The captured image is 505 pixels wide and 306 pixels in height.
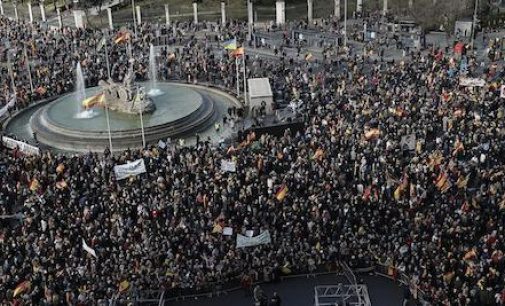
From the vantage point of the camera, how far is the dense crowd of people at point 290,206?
74.0ft

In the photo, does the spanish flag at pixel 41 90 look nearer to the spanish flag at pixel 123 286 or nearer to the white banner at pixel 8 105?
the white banner at pixel 8 105

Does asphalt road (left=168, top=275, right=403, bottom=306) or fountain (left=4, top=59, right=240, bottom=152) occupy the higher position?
fountain (left=4, top=59, right=240, bottom=152)

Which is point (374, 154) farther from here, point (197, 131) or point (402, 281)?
point (197, 131)

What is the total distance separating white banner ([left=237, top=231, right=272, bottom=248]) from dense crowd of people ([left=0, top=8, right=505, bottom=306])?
0.35 metres

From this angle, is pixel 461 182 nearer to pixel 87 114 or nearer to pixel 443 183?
pixel 443 183

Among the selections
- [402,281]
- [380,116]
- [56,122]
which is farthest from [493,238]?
[56,122]

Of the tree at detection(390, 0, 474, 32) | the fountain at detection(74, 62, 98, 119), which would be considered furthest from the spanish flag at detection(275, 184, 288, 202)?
the tree at detection(390, 0, 474, 32)

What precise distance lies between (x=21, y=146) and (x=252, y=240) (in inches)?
673

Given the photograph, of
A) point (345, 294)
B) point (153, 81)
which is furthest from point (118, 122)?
point (345, 294)

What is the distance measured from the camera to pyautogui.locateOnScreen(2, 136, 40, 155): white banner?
3381 cm

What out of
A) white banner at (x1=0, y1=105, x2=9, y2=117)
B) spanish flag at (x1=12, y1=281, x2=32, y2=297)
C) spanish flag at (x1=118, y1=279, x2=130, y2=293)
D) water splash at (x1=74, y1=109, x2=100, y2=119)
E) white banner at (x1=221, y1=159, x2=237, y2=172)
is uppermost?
white banner at (x1=0, y1=105, x2=9, y2=117)

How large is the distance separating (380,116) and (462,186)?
8739 mm

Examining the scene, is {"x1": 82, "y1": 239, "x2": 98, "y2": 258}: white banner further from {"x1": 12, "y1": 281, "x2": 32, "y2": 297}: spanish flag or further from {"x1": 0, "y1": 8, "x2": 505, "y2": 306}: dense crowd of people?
{"x1": 12, "y1": 281, "x2": 32, "y2": 297}: spanish flag

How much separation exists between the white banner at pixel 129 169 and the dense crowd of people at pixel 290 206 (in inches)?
18.2
